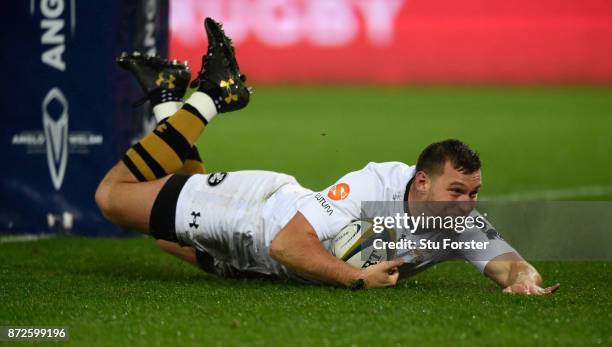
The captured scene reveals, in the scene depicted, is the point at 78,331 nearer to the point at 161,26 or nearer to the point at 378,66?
the point at 161,26

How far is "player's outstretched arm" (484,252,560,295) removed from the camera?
4.93 meters

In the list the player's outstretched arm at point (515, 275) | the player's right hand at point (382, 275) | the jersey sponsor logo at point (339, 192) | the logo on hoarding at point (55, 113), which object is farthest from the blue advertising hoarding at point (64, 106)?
the player's outstretched arm at point (515, 275)

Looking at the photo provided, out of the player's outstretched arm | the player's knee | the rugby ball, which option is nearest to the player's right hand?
the rugby ball

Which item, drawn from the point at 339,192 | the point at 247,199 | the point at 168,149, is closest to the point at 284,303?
the point at 339,192

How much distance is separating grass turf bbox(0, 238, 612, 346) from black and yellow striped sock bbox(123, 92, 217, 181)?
0.55m

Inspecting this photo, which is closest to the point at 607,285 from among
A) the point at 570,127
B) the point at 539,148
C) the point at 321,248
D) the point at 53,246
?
the point at 321,248

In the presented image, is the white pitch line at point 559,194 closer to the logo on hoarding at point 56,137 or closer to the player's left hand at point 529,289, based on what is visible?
the logo on hoarding at point 56,137

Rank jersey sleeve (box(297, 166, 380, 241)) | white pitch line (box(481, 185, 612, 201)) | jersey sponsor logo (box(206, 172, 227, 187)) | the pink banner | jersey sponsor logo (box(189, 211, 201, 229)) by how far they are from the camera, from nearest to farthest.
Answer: jersey sleeve (box(297, 166, 380, 241)), jersey sponsor logo (box(189, 211, 201, 229)), jersey sponsor logo (box(206, 172, 227, 187)), white pitch line (box(481, 185, 612, 201)), the pink banner

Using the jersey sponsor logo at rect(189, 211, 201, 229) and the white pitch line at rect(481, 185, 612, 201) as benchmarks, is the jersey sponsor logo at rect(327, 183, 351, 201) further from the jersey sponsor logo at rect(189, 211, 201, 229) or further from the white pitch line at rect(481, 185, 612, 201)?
the white pitch line at rect(481, 185, 612, 201)

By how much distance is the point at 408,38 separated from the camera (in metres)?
20.9

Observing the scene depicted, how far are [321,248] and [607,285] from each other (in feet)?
4.74

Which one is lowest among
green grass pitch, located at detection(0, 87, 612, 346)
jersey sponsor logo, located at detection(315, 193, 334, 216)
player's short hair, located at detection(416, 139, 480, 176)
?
green grass pitch, located at detection(0, 87, 612, 346)

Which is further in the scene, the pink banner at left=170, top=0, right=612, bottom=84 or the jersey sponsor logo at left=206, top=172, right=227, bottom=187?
the pink banner at left=170, top=0, right=612, bottom=84

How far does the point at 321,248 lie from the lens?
501 cm
